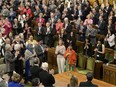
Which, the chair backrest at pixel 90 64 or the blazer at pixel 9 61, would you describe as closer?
the blazer at pixel 9 61

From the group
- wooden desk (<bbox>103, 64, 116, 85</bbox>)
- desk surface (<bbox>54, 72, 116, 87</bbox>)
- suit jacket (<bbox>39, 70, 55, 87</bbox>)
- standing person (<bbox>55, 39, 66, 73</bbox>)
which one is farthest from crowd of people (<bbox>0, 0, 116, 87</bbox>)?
wooden desk (<bbox>103, 64, 116, 85</bbox>)

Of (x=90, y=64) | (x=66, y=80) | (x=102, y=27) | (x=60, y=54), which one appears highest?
(x=102, y=27)

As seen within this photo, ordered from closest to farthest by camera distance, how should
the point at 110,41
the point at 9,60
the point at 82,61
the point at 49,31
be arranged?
the point at 9,60 < the point at 82,61 < the point at 110,41 < the point at 49,31

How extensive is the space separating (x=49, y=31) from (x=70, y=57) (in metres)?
2.74

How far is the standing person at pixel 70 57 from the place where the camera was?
391 inches

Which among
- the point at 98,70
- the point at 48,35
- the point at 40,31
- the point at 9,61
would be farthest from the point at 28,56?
the point at 40,31

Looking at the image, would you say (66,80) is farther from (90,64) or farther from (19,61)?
(90,64)

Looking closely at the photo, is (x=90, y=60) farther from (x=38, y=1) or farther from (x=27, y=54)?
(x=38, y=1)

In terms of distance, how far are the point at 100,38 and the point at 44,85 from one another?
5241 millimetres

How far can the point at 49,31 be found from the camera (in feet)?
40.7

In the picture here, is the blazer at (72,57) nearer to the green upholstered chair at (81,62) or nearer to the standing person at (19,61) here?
the green upholstered chair at (81,62)

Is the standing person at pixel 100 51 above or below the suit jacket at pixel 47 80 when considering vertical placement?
above

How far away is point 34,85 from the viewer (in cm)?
599

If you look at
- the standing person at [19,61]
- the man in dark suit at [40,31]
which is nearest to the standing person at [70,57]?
the standing person at [19,61]
